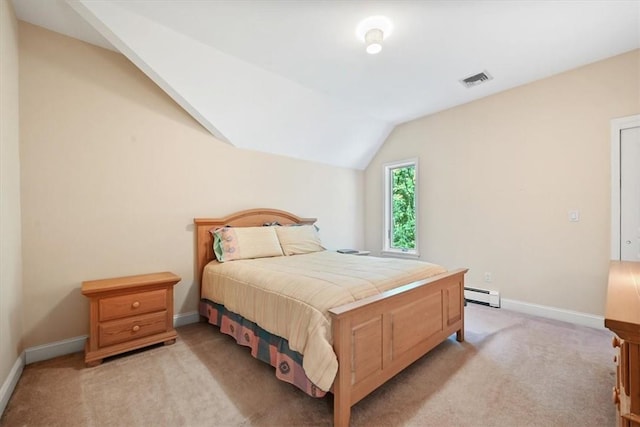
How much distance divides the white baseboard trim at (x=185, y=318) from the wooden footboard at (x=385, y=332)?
2.10m

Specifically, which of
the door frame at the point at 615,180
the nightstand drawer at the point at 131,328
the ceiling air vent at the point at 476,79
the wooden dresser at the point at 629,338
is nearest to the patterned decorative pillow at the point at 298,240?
the nightstand drawer at the point at 131,328

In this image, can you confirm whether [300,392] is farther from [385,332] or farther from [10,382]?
[10,382]

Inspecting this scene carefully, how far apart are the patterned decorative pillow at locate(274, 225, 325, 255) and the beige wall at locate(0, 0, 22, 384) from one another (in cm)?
218

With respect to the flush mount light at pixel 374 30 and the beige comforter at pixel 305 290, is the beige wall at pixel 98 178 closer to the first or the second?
the beige comforter at pixel 305 290

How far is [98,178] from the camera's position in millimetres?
2455

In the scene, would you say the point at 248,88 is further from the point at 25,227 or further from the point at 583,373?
the point at 583,373

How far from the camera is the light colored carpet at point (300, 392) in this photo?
154 cm

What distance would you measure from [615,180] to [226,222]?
4010mm

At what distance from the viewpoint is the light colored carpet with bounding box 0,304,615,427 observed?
5.06 feet

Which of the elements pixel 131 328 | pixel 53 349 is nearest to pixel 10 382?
pixel 53 349

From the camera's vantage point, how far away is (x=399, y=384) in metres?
1.87

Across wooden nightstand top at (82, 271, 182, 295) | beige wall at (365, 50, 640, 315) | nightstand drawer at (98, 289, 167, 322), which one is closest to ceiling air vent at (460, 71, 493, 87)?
beige wall at (365, 50, 640, 315)

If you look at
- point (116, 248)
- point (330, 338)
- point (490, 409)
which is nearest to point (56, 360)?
point (116, 248)

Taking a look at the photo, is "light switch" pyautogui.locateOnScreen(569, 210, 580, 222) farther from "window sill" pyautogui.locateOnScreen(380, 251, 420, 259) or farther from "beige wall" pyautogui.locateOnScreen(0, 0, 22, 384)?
"beige wall" pyautogui.locateOnScreen(0, 0, 22, 384)
